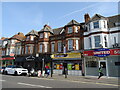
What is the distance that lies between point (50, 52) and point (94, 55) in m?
10.0

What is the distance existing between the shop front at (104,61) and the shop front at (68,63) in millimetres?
1432

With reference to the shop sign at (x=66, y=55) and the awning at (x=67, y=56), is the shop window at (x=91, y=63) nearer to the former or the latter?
the awning at (x=67, y=56)

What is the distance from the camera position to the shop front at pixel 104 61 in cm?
1636

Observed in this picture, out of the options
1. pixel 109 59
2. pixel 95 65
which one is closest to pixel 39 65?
pixel 95 65

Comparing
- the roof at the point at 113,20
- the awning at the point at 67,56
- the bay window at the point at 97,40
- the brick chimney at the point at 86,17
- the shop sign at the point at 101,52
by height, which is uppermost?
the brick chimney at the point at 86,17

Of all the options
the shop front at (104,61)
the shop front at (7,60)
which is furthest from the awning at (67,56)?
the shop front at (7,60)

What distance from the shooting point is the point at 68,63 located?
20750mm

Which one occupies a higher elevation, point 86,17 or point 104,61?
point 86,17

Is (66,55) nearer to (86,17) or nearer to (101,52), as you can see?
(101,52)

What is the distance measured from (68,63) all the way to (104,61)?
21.2ft

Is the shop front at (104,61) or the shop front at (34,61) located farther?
the shop front at (34,61)

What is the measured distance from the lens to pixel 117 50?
15930mm

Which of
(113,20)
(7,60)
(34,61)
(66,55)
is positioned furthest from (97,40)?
(7,60)

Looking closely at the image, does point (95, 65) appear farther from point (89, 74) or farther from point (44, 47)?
point (44, 47)
